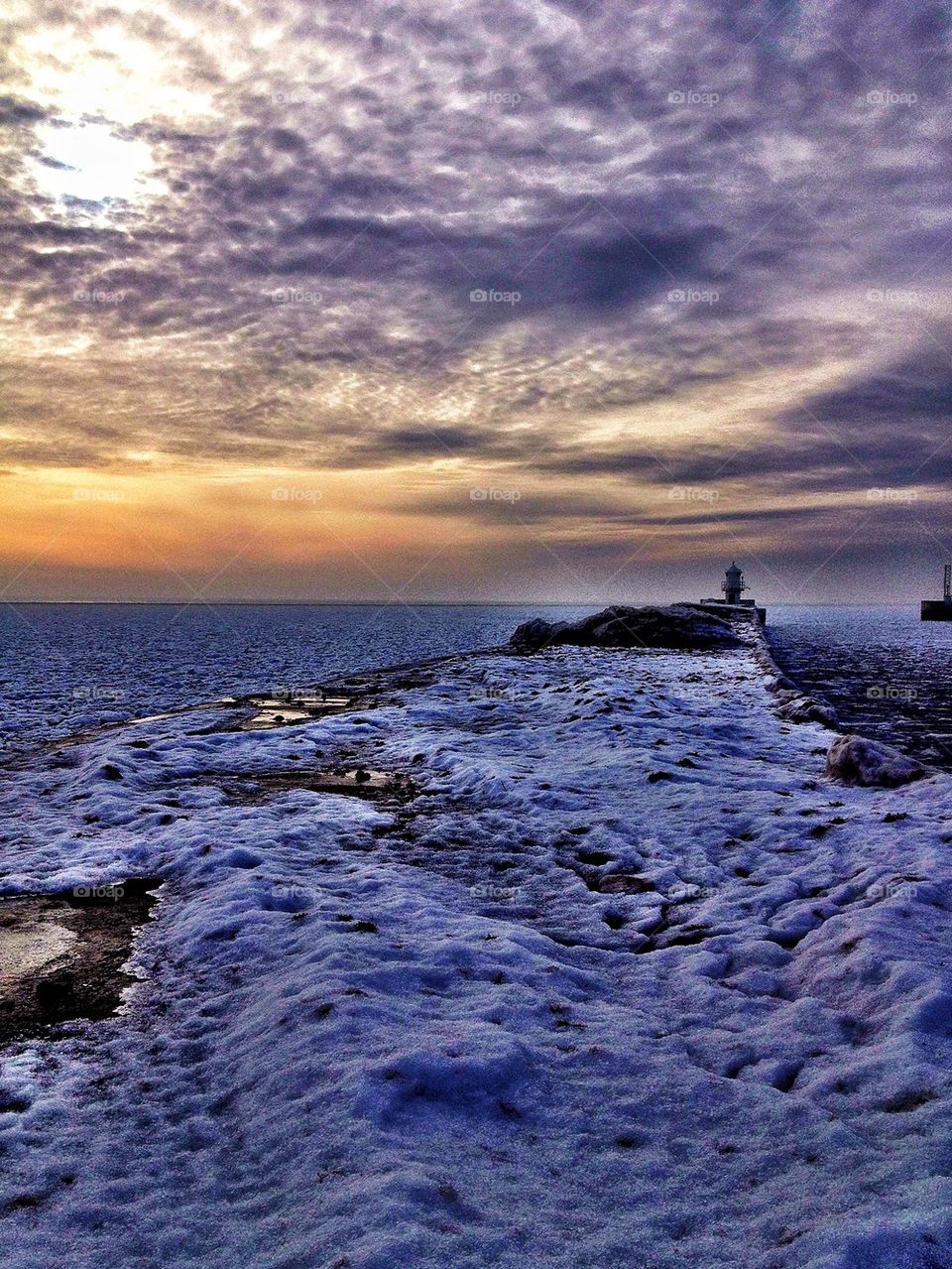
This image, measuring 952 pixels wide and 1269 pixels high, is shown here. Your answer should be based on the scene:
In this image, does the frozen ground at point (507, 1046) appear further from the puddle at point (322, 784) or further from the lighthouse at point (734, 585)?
the lighthouse at point (734, 585)

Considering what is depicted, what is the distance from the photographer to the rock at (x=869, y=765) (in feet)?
37.0

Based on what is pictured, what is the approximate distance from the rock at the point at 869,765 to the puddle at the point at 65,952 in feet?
31.4

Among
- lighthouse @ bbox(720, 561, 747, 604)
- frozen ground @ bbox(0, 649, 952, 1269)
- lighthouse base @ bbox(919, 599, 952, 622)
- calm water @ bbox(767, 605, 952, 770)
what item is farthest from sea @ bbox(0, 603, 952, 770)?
lighthouse base @ bbox(919, 599, 952, 622)

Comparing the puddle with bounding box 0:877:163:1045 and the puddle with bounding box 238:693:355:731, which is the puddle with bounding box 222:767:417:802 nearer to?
the puddle with bounding box 0:877:163:1045

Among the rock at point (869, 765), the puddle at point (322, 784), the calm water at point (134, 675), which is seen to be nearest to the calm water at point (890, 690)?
the rock at point (869, 765)

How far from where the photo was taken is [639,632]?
45594 mm

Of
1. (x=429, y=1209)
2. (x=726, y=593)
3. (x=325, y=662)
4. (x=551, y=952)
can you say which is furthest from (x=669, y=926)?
(x=726, y=593)

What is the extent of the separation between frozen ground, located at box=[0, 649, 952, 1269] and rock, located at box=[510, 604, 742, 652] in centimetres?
3384

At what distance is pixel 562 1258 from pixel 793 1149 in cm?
142

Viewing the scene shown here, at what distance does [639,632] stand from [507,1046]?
41.7m

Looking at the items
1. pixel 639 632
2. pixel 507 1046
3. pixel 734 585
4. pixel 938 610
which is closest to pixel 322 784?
pixel 507 1046

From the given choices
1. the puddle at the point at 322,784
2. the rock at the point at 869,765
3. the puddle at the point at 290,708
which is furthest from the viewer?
Answer: the puddle at the point at 290,708

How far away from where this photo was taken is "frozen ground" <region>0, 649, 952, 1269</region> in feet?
12.0

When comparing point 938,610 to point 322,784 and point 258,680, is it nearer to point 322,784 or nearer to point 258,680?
point 258,680
